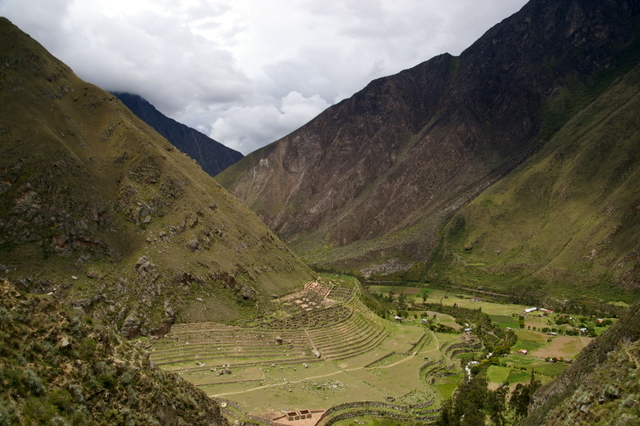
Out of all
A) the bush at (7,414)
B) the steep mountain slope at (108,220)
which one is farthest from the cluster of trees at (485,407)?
the bush at (7,414)

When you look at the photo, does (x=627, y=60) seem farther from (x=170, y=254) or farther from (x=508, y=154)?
(x=170, y=254)

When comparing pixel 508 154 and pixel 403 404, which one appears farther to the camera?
pixel 508 154

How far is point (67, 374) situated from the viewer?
1784 cm

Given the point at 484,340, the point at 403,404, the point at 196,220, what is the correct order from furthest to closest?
1. the point at 484,340
2. the point at 196,220
3. the point at 403,404

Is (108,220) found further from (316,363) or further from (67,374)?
(67,374)

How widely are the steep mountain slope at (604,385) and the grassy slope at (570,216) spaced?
80.9m

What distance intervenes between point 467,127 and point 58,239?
173 meters

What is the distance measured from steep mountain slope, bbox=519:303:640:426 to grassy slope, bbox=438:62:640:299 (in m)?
80.9

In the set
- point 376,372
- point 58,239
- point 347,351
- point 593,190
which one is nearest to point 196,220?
point 58,239

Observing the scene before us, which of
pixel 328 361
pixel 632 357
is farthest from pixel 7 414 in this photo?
pixel 328 361

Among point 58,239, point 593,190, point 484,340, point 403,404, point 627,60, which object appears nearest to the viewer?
point 403,404

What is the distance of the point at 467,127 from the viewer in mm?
194625

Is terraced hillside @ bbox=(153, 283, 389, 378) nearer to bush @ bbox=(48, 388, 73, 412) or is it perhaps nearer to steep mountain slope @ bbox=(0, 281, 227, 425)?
steep mountain slope @ bbox=(0, 281, 227, 425)

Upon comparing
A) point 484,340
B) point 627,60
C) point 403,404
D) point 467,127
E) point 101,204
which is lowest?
point 484,340
